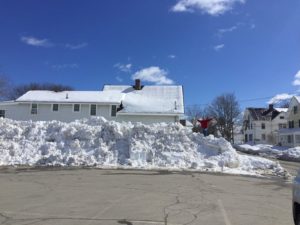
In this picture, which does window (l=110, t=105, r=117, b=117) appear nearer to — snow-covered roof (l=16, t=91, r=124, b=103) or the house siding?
the house siding

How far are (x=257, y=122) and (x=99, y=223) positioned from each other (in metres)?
93.8

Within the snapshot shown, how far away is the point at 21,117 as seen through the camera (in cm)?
4638

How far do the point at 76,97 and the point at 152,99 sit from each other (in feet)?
29.9

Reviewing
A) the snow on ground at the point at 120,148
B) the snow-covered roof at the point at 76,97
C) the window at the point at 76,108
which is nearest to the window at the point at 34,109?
the snow-covered roof at the point at 76,97

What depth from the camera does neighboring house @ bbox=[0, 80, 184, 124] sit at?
4503 centimetres

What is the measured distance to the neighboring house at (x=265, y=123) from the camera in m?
95.3

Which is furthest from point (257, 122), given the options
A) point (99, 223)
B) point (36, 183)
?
point (99, 223)

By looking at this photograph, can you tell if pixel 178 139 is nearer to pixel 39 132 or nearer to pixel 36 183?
pixel 39 132

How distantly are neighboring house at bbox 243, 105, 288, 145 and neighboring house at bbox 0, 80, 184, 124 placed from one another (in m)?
53.5

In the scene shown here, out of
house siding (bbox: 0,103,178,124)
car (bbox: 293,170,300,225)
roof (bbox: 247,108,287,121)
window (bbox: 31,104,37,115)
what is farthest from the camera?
roof (bbox: 247,108,287,121)

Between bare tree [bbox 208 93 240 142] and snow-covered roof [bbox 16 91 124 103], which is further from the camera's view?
bare tree [bbox 208 93 240 142]

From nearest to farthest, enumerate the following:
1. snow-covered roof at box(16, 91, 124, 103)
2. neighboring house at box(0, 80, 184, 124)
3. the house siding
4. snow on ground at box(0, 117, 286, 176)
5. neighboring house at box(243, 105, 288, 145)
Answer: snow on ground at box(0, 117, 286, 176) → neighboring house at box(0, 80, 184, 124) → the house siding → snow-covered roof at box(16, 91, 124, 103) → neighboring house at box(243, 105, 288, 145)

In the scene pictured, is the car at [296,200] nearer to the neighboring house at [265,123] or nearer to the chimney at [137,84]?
the chimney at [137,84]

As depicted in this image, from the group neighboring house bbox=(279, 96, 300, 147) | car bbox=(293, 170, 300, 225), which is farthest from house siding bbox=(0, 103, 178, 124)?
car bbox=(293, 170, 300, 225)
